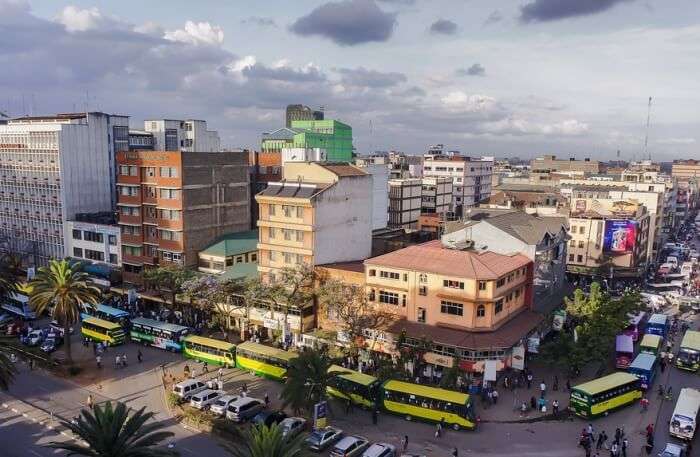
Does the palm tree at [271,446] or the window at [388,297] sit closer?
the palm tree at [271,446]

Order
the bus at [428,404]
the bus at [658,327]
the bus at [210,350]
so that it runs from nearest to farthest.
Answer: the bus at [428,404] → the bus at [210,350] → the bus at [658,327]

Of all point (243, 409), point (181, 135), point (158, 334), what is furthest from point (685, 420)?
point (181, 135)

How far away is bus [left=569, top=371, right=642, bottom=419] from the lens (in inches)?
1813

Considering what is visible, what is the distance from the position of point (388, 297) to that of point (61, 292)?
34.1 m

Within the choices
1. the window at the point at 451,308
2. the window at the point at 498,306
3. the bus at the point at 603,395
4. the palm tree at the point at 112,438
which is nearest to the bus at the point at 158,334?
the window at the point at 451,308

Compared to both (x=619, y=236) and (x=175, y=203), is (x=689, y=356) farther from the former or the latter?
(x=175, y=203)

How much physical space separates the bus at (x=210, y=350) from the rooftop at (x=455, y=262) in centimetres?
1751

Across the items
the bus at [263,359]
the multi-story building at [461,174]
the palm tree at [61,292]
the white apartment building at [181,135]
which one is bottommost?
the bus at [263,359]

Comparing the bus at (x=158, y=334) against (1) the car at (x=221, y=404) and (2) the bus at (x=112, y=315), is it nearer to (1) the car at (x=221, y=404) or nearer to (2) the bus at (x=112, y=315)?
(2) the bus at (x=112, y=315)

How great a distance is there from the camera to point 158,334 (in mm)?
63438

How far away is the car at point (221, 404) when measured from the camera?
154 ft

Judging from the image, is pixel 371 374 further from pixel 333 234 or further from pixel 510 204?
pixel 510 204

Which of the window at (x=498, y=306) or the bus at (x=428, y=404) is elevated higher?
the window at (x=498, y=306)

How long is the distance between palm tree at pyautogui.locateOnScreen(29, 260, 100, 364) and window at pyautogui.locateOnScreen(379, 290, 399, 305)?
30480mm
